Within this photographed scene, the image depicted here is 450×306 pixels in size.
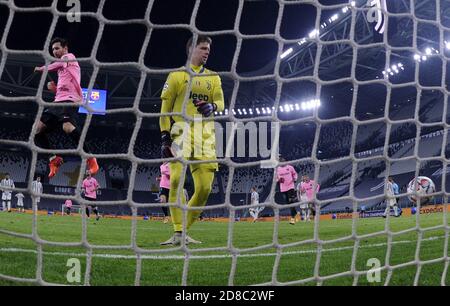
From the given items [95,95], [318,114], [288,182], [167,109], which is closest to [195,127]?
[167,109]

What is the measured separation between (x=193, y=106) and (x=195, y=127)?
17cm

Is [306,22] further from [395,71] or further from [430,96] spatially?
[430,96]

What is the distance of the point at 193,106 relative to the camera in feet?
10.4

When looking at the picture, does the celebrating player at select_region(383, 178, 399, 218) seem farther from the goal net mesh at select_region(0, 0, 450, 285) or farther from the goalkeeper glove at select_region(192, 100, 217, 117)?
the goalkeeper glove at select_region(192, 100, 217, 117)

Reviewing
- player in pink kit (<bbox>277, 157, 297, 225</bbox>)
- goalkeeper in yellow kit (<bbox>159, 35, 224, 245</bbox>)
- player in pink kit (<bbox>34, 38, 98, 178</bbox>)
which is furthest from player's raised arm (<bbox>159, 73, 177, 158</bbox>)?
player in pink kit (<bbox>277, 157, 297, 225</bbox>)

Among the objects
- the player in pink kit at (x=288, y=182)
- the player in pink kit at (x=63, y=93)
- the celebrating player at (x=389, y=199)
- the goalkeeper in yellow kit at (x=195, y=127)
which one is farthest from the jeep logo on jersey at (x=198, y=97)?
the player in pink kit at (x=288, y=182)

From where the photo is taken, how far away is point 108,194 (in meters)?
19.8

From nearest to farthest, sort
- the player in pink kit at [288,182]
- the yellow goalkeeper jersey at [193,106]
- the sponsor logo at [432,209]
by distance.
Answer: the yellow goalkeeper jersey at [193,106], the player in pink kit at [288,182], the sponsor logo at [432,209]

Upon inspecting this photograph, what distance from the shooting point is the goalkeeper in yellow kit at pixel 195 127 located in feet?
9.83

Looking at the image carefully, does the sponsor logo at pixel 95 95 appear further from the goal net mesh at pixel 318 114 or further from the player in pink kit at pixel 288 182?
the player in pink kit at pixel 288 182

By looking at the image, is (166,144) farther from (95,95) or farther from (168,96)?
(95,95)

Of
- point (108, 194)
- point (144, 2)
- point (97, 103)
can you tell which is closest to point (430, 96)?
point (144, 2)

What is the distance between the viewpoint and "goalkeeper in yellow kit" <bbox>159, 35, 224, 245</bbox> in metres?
3.00
